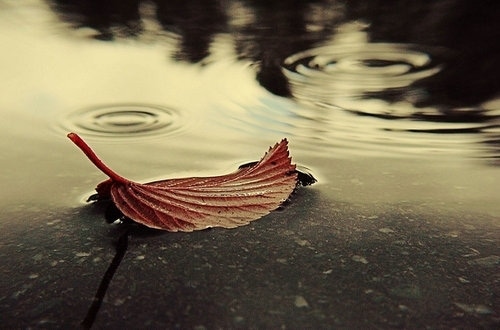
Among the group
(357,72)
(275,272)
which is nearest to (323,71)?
(357,72)

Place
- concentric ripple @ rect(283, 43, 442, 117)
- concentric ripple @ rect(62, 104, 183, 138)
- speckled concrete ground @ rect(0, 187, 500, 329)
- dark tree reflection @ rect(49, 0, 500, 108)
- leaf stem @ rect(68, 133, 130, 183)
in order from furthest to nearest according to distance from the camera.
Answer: dark tree reflection @ rect(49, 0, 500, 108), concentric ripple @ rect(283, 43, 442, 117), concentric ripple @ rect(62, 104, 183, 138), leaf stem @ rect(68, 133, 130, 183), speckled concrete ground @ rect(0, 187, 500, 329)

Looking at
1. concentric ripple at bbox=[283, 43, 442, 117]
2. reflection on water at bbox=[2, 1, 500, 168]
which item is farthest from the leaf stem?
concentric ripple at bbox=[283, 43, 442, 117]

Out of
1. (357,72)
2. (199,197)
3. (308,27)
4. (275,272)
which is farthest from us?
(308,27)

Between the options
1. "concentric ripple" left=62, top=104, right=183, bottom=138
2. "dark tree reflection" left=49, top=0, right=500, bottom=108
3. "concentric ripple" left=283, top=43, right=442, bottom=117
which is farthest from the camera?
"dark tree reflection" left=49, top=0, right=500, bottom=108

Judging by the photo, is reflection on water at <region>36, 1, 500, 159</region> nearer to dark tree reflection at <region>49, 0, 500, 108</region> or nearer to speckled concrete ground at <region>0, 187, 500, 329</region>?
dark tree reflection at <region>49, 0, 500, 108</region>

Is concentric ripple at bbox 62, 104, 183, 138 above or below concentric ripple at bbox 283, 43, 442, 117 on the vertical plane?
below

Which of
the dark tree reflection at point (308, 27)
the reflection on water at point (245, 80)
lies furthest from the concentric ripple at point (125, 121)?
the dark tree reflection at point (308, 27)

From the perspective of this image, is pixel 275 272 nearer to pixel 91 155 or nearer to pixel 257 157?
pixel 91 155

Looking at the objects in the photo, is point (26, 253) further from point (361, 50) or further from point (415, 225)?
point (361, 50)
